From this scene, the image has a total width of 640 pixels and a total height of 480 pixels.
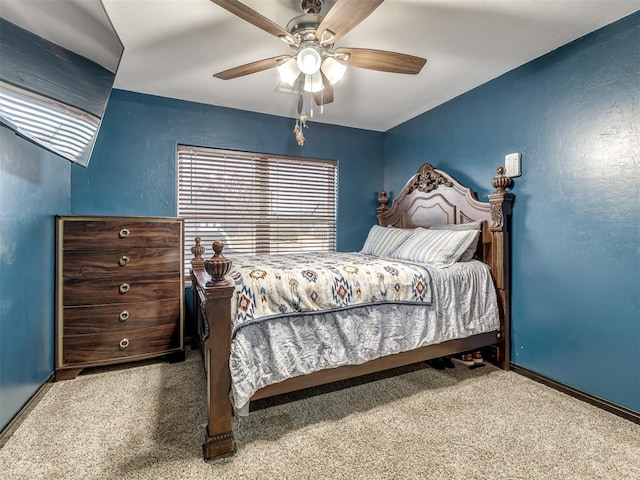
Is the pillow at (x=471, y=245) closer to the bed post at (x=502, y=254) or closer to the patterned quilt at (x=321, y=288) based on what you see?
the bed post at (x=502, y=254)

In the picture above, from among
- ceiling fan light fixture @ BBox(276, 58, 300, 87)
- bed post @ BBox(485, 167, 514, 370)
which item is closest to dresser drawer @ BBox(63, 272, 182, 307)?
ceiling fan light fixture @ BBox(276, 58, 300, 87)

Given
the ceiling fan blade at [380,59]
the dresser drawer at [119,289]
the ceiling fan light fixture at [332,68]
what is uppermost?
the ceiling fan light fixture at [332,68]

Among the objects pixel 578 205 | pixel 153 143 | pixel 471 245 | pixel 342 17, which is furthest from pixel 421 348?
pixel 153 143

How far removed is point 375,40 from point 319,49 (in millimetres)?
528

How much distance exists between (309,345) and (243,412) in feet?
1.44

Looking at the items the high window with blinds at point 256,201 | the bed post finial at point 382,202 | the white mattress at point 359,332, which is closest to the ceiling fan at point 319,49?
the high window with blinds at point 256,201

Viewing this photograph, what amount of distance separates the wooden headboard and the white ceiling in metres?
0.81

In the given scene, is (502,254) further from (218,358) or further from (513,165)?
(218,358)

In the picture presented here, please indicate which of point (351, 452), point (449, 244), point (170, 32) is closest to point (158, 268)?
point (170, 32)

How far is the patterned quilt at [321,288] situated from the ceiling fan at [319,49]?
112cm

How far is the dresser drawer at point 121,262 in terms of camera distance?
7.04ft

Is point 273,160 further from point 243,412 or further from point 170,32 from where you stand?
point 243,412

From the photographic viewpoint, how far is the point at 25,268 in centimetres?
173

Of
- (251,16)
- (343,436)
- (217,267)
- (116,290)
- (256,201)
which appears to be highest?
(251,16)
